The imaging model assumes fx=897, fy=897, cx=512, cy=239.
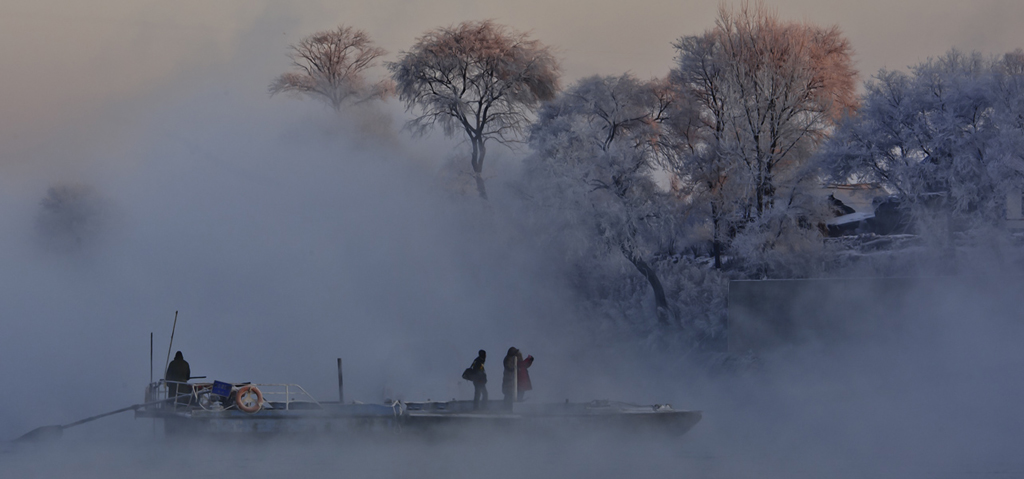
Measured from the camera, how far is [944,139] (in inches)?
1251

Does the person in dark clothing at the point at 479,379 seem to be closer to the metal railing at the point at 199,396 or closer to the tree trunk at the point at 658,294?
the metal railing at the point at 199,396

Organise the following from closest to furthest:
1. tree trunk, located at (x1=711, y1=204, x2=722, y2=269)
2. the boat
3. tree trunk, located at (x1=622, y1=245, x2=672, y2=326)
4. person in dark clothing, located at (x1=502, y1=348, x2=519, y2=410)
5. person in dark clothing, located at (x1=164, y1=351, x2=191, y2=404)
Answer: the boat, person in dark clothing, located at (x1=502, y1=348, x2=519, y2=410), person in dark clothing, located at (x1=164, y1=351, x2=191, y2=404), tree trunk, located at (x1=622, y1=245, x2=672, y2=326), tree trunk, located at (x1=711, y1=204, x2=722, y2=269)

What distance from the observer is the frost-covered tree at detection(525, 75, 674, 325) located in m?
34.9

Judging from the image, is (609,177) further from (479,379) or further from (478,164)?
(479,379)

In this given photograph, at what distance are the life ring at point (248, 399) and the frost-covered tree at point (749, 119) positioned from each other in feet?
69.6

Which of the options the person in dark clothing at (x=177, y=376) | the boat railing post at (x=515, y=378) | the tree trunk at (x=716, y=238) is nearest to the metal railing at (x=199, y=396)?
the person in dark clothing at (x=177, y=376)

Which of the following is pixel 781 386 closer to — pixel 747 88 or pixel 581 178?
pixel 581 178

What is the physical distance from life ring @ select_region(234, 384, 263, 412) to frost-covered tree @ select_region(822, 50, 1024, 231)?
23.7 m

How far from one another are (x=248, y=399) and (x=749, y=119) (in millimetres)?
24476

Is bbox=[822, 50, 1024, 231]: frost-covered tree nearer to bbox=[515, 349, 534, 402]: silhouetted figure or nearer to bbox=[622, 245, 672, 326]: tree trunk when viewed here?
bbox=[622, 245, 672, 326]: tree trunk

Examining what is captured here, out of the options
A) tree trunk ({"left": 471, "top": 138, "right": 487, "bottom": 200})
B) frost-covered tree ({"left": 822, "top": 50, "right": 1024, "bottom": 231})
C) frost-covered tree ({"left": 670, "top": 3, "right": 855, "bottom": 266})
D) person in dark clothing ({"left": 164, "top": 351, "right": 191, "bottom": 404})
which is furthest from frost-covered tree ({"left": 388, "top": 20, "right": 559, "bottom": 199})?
person in dark clothing ({"left": 164, "top": 351, "right": 191, "bottom": 404})

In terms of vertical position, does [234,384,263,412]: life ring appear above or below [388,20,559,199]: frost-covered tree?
below

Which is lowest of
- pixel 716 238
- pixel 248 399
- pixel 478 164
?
pixel 248 399

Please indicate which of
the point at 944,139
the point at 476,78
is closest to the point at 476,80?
the point at 476,78
